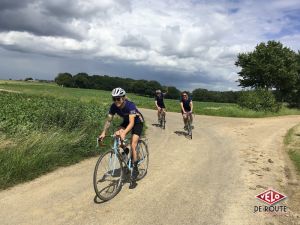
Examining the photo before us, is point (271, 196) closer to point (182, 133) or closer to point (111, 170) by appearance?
Answer: point (111, 170)

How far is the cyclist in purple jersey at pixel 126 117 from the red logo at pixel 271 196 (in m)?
2.86

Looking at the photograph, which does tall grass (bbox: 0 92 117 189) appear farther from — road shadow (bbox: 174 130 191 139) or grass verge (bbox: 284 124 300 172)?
grass verge (bbox: 284 124 300 172)

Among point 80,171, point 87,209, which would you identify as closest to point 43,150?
point 80,171

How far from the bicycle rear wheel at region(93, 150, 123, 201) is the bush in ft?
98.8

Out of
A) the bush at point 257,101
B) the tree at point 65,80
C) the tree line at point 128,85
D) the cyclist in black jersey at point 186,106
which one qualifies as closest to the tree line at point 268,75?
the bush at point 257,101

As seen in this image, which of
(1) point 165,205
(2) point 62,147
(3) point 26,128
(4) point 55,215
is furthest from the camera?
(3) point 26,128

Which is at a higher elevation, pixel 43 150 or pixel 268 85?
pixel 268 85

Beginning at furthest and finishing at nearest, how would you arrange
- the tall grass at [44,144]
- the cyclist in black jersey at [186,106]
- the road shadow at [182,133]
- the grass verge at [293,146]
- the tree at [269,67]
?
1. the tree at [269,67]
2. the road shadow at [182,133]
3. the cyclist in black jersey at [186,106]
4. the grass verge at [293,146]
5. the tall grass at [44,144]

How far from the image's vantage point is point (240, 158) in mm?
12172

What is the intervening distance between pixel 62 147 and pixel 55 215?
4.52 meters

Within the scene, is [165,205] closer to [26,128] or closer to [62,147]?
[62,147]

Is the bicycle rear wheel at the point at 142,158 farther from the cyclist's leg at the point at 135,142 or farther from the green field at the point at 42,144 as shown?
the green field at the point at 42,144

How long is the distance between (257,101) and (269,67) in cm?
852

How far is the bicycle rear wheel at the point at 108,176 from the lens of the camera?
23.0ft
